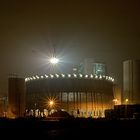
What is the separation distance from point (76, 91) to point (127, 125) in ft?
99.2

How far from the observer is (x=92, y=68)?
79.2 metres

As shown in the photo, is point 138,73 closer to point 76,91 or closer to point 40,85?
point 76,91

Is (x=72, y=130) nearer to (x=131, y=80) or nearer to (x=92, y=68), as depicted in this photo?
(x=131, y=80)

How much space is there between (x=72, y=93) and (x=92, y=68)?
Result: 34.2ft

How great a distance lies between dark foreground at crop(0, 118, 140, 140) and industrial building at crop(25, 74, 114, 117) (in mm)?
25562

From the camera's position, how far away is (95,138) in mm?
33719

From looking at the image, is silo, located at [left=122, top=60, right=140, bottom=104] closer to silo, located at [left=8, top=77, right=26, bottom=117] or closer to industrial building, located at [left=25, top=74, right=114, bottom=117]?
industrial building, located at [left=25, top=74, right=114, bottom=117]

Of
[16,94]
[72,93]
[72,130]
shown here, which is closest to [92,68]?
[72,93]

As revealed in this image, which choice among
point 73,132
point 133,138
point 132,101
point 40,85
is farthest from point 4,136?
point 132,101

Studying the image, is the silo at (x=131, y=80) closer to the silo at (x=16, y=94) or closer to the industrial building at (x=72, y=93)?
the industrial building at (x=72, y=93)

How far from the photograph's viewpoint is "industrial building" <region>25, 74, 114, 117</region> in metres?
70.4

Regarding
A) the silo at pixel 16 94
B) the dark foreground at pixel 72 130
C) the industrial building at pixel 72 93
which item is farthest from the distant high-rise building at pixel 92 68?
the dark foreground at pixel 72 130

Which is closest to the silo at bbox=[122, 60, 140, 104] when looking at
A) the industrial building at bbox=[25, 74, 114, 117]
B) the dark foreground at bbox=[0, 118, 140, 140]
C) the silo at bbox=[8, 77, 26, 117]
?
the industrial building at bbox=[25, 74, 114, 117]

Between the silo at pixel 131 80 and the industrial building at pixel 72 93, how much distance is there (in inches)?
143
